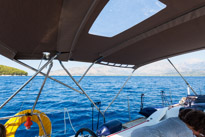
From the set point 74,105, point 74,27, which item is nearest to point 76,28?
point 74,27

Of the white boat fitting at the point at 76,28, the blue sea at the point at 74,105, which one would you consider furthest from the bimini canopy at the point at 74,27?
the blue sea at the point at 74,105

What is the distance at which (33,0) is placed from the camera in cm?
108

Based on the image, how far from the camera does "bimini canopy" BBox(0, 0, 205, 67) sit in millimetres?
1205

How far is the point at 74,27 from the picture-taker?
61.3 inches

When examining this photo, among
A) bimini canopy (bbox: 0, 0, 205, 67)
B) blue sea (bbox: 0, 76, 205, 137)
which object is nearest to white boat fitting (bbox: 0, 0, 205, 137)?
bimini canopy (bbox: 0, 0, 205, 67)

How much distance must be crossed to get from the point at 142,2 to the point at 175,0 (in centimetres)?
36

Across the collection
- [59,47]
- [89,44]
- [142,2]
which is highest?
[142,2]

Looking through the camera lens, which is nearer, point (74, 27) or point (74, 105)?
point (74, 27)

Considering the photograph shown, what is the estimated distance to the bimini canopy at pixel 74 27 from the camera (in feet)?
3.95

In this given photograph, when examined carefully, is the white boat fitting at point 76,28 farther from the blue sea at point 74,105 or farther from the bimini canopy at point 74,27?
the blue sea at point 74,105

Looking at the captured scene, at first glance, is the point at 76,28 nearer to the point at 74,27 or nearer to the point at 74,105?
the point at 74,27

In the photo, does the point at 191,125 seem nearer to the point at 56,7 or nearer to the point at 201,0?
the point at 201,0

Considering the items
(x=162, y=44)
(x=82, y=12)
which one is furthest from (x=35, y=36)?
(x=162, y=44)

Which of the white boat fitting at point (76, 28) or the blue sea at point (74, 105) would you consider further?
the blue sea at point (74, 105)
